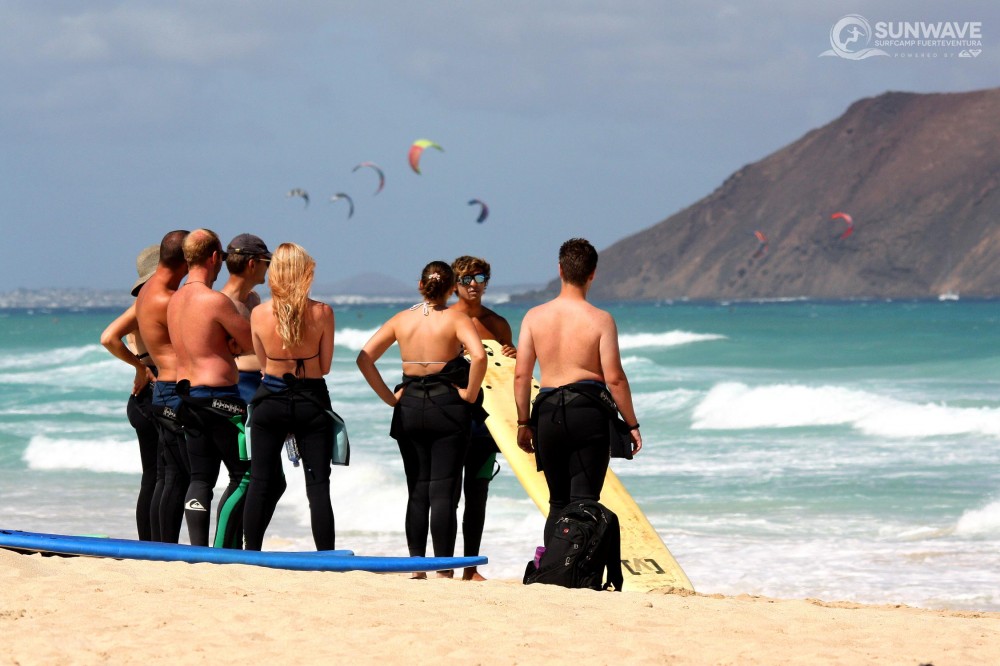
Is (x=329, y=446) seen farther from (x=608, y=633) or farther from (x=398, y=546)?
(x=398, y=546)

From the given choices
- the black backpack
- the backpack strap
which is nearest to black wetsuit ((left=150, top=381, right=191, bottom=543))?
the black backpack

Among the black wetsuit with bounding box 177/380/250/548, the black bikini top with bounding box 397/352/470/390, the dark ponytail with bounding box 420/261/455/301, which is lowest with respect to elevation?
the black wetsuit with bounding box 177/380/250/548

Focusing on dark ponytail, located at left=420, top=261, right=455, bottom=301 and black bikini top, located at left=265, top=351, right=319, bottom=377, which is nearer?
black bikini top, located at left=265, top=351, right=319, bottom=377

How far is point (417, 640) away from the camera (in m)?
4.36

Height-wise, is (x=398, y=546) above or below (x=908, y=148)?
below

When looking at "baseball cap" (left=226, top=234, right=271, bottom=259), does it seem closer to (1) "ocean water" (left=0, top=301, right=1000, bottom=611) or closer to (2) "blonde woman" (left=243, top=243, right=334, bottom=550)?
(2) "blonde woman" (left=243, top=243, right=334, bottom=550)

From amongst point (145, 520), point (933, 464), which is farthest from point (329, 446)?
point (933, 464)

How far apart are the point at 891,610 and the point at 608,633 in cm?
173

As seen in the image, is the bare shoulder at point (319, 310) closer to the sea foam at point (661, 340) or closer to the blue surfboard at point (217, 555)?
the blue surfboard at point (217, 555)

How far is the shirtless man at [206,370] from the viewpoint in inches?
212

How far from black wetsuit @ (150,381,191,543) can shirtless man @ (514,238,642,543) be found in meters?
1.46

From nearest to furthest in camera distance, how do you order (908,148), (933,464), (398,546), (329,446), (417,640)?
(417,640), (329,446), (398,546), (933,464), (908,148)

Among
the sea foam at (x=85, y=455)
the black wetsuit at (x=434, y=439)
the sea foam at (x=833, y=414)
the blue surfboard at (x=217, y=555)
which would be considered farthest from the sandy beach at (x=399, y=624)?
the sea foam at (x=833, y=414)

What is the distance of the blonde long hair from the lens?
17.0 feet
